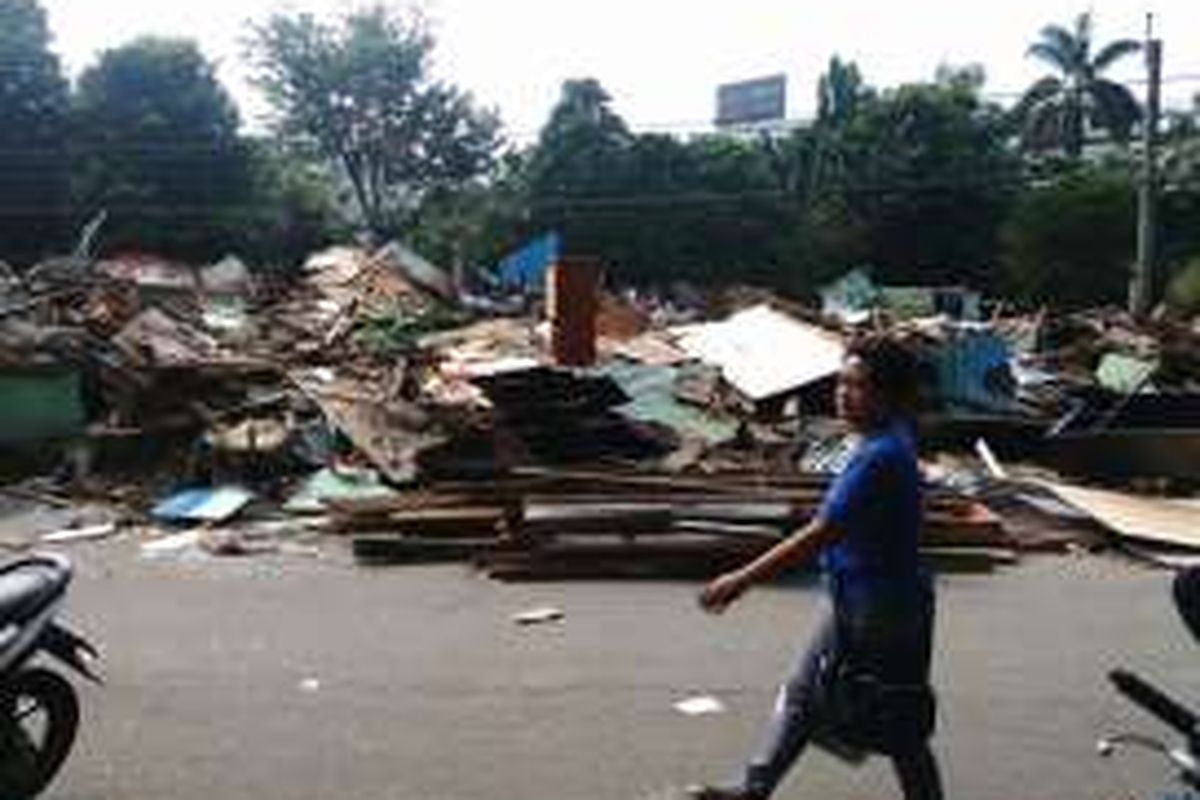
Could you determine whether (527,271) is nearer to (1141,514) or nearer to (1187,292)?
(1187,292)

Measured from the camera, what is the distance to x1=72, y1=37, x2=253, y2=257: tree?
220ft

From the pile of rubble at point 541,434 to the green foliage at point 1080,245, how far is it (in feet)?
138

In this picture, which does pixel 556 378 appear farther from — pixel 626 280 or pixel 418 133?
pixel 418 133

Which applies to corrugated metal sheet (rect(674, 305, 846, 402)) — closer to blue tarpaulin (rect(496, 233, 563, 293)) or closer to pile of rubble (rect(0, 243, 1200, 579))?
pile of rubble (rect(0, 243, 1200, 579))

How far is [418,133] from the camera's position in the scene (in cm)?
8325

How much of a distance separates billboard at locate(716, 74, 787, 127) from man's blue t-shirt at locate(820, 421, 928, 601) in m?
102

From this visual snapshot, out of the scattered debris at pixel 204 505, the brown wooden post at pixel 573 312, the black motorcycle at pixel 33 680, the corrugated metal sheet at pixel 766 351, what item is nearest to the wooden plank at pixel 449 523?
the scattered debris at pixel 204 505

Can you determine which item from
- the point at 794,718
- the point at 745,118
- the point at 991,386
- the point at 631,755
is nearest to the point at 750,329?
the point at 991,386

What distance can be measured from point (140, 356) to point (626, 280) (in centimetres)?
5324

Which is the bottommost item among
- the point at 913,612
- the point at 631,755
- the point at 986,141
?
the point at 631,755

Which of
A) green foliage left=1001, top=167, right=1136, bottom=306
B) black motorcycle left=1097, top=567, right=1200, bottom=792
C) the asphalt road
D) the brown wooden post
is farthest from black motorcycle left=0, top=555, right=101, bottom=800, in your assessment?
green foliage left=1001, top=167, right=1136, bottom=306

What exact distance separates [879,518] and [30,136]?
64.2 m

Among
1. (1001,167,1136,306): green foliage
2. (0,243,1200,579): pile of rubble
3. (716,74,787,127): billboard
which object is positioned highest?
(716,74,787,127): billboard

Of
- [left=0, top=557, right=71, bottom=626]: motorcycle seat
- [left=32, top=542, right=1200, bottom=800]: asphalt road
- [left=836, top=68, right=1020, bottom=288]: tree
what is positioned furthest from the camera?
[left=836, top=68, right=1020, bottom=288]: tree
